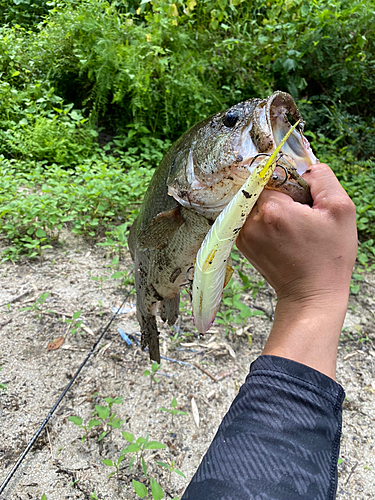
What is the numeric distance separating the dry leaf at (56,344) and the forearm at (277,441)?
2.08 metres

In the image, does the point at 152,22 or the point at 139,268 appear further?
the point at 152,22

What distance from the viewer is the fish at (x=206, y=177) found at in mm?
1066

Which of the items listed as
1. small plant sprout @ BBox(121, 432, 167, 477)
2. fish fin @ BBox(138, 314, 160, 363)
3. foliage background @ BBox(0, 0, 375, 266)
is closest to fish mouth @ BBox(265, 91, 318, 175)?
fish fin @ BBox(138, 314, 160, 363)

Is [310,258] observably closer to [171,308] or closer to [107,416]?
[171,308]

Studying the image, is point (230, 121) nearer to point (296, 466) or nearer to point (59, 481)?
point (296, 466)

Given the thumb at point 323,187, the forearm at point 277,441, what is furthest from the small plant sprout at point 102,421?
the thumb at point 323,187

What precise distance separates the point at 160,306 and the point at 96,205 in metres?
2.23

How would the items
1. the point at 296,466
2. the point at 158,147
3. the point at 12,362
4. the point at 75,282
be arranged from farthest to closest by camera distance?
the point at 158,147, the point at 75,282, the point at 12,362, the point at 296,466

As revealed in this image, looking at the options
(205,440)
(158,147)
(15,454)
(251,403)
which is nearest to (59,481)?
(15,454)

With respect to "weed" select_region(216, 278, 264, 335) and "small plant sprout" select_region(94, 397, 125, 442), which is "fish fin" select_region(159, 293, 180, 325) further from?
"weed" select_region(216, 278, 264, 335)

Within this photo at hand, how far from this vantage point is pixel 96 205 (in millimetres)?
3863

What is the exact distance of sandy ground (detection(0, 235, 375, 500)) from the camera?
1.91 meters

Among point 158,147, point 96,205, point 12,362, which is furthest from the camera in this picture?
point 158,147

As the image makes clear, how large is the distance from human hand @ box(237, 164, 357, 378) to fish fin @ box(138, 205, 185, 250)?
45 centimetres
